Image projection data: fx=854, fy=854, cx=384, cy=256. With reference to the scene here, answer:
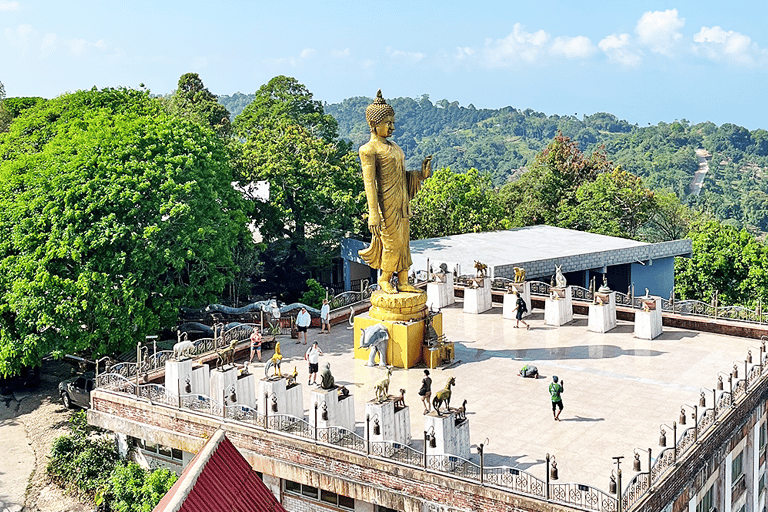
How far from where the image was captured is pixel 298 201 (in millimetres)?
46000

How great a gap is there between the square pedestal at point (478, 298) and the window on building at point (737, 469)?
1145 cm

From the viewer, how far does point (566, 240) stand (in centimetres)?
4666

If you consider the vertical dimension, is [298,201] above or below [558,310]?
above

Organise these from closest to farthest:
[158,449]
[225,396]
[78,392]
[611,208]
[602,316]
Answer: [225,396] → [158,449] → [602,316] → [78,392] → [611,208]

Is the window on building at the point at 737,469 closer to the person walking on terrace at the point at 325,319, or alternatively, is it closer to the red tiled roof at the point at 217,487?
the person walking on terrace at the point at 325,319

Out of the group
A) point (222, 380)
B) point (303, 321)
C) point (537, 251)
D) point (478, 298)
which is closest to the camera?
point (222, 380)

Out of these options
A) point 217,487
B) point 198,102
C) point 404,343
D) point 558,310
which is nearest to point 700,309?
point 558,310

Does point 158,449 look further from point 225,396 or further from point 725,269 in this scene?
point 725,269

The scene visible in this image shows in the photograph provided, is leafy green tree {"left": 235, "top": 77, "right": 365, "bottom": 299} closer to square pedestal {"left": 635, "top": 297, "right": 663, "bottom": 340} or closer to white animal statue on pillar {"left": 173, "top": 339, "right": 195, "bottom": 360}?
square pedestal {"left": 635, "top": 297, "right": 663, "bottom": 340}

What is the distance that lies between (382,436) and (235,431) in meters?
3.88

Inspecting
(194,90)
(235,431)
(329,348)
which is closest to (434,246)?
(329,348)

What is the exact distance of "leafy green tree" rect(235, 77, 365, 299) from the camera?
150ft

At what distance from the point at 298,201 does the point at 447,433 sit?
98.1 feet

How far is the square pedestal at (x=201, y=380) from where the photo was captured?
21.9m
